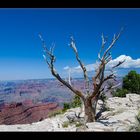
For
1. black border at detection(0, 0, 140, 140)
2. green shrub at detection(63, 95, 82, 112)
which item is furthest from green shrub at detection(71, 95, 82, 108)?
→ black border at detection(0, 0, 140, 140)

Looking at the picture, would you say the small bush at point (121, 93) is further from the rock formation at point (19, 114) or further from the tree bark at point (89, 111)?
the rock formation at point (19, 114)

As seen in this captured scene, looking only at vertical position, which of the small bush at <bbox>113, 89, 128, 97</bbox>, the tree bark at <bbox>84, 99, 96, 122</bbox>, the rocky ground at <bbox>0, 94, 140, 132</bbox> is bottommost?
the rocky ground at <bbox>0, 94, 140, 132</bbox>

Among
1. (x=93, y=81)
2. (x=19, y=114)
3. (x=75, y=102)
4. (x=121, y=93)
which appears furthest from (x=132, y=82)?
(x=19, y=114)

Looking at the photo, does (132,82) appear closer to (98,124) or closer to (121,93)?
(121,93)

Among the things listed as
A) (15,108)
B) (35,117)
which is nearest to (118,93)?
(35,117)

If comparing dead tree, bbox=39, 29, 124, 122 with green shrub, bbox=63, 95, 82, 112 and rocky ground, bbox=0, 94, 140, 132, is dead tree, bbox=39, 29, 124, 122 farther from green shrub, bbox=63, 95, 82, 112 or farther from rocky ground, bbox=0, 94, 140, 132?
green shrub, bbox=63, 95, 82, 112

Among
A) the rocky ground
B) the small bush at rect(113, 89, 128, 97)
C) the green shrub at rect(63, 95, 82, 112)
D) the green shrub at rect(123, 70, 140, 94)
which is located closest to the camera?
the rocky ground
